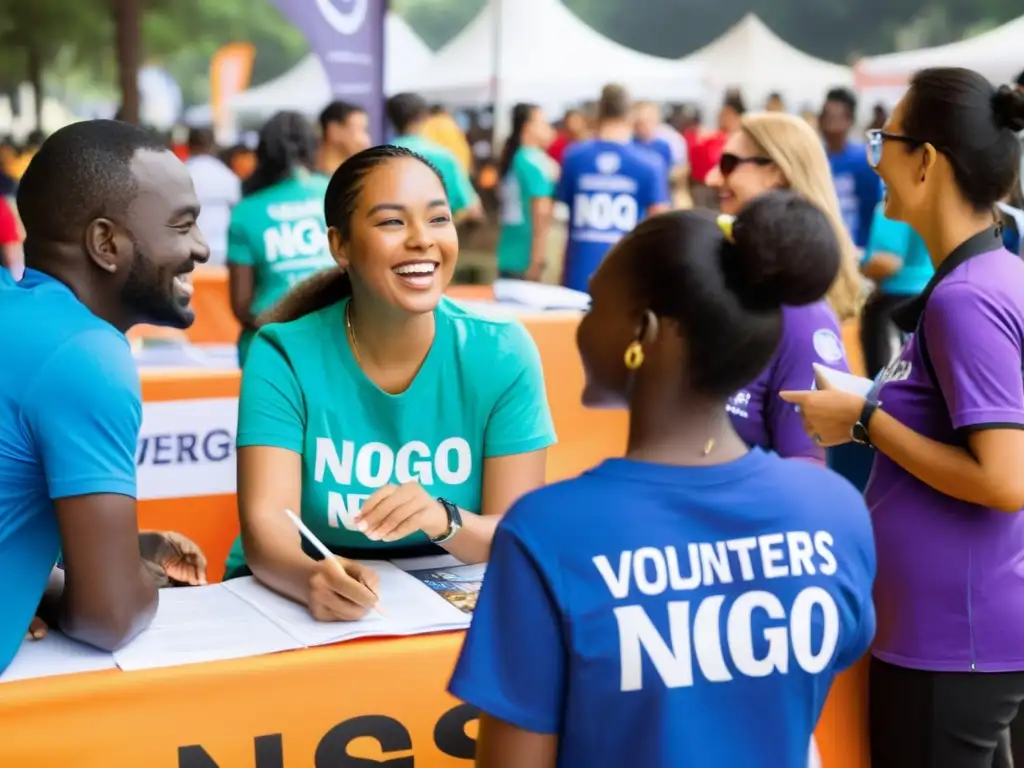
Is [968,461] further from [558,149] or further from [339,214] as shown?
[558,149]

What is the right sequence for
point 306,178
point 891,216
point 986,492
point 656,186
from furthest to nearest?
point 656,186, point 306,178, point 891,216, point 986,492

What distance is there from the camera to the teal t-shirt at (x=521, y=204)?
8.12 m

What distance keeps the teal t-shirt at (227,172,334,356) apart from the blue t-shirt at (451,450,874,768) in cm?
378

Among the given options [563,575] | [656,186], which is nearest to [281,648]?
[563,575]

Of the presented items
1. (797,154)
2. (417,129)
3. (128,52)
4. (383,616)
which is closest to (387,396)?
(383,616)

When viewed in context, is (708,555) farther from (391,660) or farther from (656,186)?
(656,186)

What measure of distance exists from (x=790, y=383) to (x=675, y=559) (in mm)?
1269

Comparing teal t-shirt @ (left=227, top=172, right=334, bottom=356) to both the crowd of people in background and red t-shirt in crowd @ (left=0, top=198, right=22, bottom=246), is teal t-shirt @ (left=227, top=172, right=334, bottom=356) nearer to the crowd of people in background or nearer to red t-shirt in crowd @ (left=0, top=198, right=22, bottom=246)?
the crowd of people in background

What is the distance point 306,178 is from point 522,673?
4081 mm

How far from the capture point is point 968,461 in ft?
6.09

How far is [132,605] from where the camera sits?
5.83 feet

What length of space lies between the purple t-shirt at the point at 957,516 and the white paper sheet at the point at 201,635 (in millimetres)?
954

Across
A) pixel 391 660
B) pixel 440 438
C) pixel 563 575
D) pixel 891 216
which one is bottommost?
pixel 391 660

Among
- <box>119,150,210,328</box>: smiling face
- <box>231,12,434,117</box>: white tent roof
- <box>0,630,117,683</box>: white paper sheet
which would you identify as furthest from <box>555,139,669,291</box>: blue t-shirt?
<box>231,12,434,117</box>: white tent roof
